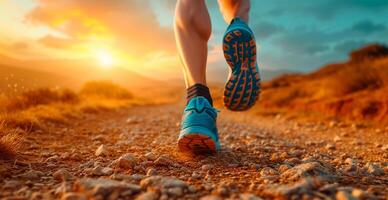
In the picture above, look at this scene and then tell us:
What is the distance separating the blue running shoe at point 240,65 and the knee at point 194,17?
6.7 inches

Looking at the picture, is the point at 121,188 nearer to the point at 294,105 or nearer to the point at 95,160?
the point at 95,160

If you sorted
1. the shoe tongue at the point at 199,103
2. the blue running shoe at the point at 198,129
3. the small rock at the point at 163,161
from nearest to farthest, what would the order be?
the small rock at the point at 163,161 → the blue running shoe at the point at 198,129 → the shoe tongue at the point at 199,103

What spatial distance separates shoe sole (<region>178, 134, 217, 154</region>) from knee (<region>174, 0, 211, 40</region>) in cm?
75

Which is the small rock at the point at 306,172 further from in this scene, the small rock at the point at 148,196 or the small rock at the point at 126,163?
the small rock at the point at 126,163

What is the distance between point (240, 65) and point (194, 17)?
46 cm

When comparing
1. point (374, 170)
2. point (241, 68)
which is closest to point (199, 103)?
point (241, 68)

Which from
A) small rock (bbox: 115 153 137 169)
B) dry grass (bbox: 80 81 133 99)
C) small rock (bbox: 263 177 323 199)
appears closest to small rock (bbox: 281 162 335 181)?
small rock (bbox: 263 177 323 199)

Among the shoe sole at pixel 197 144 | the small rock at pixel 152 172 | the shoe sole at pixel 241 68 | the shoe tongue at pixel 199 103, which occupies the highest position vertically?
the shoe sole at pixel 241 68

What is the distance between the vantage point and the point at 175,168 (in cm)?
198

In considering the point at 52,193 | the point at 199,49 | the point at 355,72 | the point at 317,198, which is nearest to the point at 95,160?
the point at 52,193

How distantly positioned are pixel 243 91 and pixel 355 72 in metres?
8.22

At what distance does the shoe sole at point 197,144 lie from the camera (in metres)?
2.16

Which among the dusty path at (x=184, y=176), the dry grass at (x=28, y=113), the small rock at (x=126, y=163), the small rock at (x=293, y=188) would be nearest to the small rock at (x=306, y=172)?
the dusty path at (x=184, y=176)

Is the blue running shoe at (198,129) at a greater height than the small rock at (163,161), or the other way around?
the blue running shoe at (198,129)
